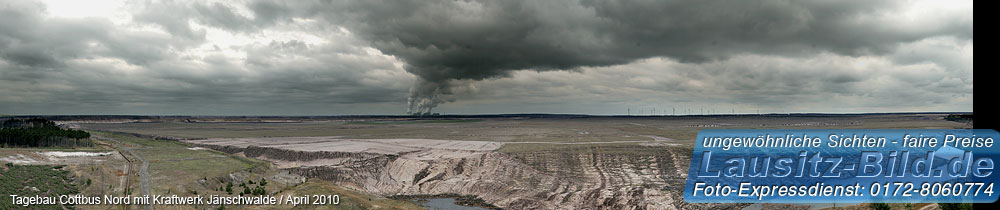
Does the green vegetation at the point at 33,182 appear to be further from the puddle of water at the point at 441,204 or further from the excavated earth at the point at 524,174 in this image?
the puddle of water at the point at 441,204

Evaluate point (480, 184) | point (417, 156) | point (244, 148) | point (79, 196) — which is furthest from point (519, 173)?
point (244, 148)

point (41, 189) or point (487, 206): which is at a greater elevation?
point (41, 189)

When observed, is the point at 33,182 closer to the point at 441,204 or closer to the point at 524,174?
the point at 441,204

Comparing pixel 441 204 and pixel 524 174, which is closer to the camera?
pixel 441 204

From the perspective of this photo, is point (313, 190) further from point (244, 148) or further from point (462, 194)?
point (244, 148)

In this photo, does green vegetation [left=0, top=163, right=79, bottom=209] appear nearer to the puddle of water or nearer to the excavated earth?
the excavated earth

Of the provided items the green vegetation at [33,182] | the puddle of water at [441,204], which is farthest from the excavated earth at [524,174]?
the green vegetation at [33,182]

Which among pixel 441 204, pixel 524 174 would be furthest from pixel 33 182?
pixel 524 174
